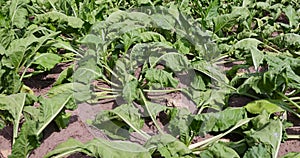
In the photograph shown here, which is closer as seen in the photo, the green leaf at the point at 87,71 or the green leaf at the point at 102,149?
the green leaf at the point at 102,149

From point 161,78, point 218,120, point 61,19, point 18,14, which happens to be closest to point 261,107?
point 218,120

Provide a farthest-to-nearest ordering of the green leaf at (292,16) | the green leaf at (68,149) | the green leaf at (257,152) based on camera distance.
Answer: the green leaf at (292,16), the green leaf at (68,149), the green leaf at (257,152)

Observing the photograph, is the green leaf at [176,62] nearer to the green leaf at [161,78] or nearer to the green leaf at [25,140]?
the green leaf at [161,78]

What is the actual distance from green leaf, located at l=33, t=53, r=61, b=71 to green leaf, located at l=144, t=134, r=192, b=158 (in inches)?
42.7

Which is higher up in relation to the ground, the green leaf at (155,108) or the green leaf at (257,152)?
the green leaf at (155,108)

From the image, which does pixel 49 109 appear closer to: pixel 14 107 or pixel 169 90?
pixel 14 107

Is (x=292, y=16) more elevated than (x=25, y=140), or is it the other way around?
(x=292, y=16)

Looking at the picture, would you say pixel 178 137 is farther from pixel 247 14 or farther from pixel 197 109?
pixel 247 14

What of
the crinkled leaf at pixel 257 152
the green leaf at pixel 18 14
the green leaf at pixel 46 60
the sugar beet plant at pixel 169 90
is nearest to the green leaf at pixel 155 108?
the sugar beet plant at pixel 169 90

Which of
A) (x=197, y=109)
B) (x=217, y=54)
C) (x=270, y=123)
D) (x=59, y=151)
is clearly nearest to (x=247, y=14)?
(x=217, y=54)

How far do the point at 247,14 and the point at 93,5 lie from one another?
1216 millimetres

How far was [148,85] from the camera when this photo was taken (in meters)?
A: 2.79

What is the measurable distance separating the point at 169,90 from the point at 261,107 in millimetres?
573

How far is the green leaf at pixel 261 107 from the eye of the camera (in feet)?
8.12
